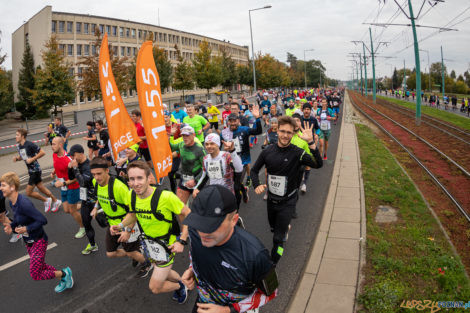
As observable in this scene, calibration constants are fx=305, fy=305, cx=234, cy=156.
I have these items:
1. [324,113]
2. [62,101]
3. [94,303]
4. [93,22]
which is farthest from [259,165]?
[93,22]

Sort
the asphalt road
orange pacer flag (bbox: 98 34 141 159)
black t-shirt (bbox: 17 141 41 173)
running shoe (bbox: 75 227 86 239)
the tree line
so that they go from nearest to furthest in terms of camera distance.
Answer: the asphalt road
orange pacer flag (bbox: 98 34 141 159)
running shoe (bbox: 75 227 86 239)
black t-shirt (bbox: 17 141 41 173)
the tree line

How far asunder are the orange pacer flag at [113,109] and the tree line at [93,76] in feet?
73.8

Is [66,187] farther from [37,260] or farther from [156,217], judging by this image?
[156,217]

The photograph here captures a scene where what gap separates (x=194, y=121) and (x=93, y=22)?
172 ft

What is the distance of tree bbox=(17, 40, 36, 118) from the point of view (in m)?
37.4

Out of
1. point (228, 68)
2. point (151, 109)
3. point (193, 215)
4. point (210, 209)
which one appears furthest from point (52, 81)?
point (228, 68)

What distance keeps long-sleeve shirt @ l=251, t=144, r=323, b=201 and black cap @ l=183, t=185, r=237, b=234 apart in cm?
245

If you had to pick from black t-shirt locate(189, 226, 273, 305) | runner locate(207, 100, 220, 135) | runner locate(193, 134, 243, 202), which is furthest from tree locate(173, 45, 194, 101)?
black t-shirt locate(189, 226, 273, 305)

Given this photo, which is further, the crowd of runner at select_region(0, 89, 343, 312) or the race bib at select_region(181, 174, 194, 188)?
the race bib at select_region(181, 174, 194, 188)

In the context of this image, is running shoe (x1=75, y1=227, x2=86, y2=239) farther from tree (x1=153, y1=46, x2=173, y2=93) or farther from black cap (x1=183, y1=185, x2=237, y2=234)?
tree (x1=153, y1=46, x2=173, y2=93)

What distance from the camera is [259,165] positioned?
15.7ft

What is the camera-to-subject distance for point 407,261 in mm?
4672

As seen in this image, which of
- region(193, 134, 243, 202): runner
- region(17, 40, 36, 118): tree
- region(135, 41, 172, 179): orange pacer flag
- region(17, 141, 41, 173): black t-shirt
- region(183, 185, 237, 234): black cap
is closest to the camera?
region(183, 185, 237, 234): black cap

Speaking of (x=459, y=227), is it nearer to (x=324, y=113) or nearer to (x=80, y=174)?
(x=324, y=113)
